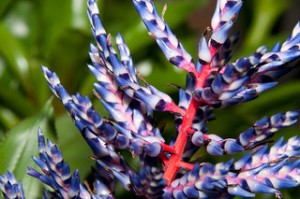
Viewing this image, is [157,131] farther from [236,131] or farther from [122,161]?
[236,131]

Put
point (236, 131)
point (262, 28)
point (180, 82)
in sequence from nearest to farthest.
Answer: point (236, 131)
point (180, 82)
point (262, 28)

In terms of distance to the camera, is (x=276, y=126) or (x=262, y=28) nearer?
(x=276, y=126)

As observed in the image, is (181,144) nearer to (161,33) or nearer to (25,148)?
(161,33)

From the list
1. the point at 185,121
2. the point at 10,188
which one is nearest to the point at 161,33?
the point at 185,121

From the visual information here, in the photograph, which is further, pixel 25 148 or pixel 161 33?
pixel 25 148

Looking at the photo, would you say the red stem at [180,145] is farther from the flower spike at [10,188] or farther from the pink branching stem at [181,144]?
the flower spike at [10,188]

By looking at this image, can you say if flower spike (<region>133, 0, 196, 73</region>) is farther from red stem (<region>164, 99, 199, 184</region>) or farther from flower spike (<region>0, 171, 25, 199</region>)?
flower spike (<region>0, 171, 25, 199</region>)

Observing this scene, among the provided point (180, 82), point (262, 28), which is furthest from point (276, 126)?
point (262, 28)
